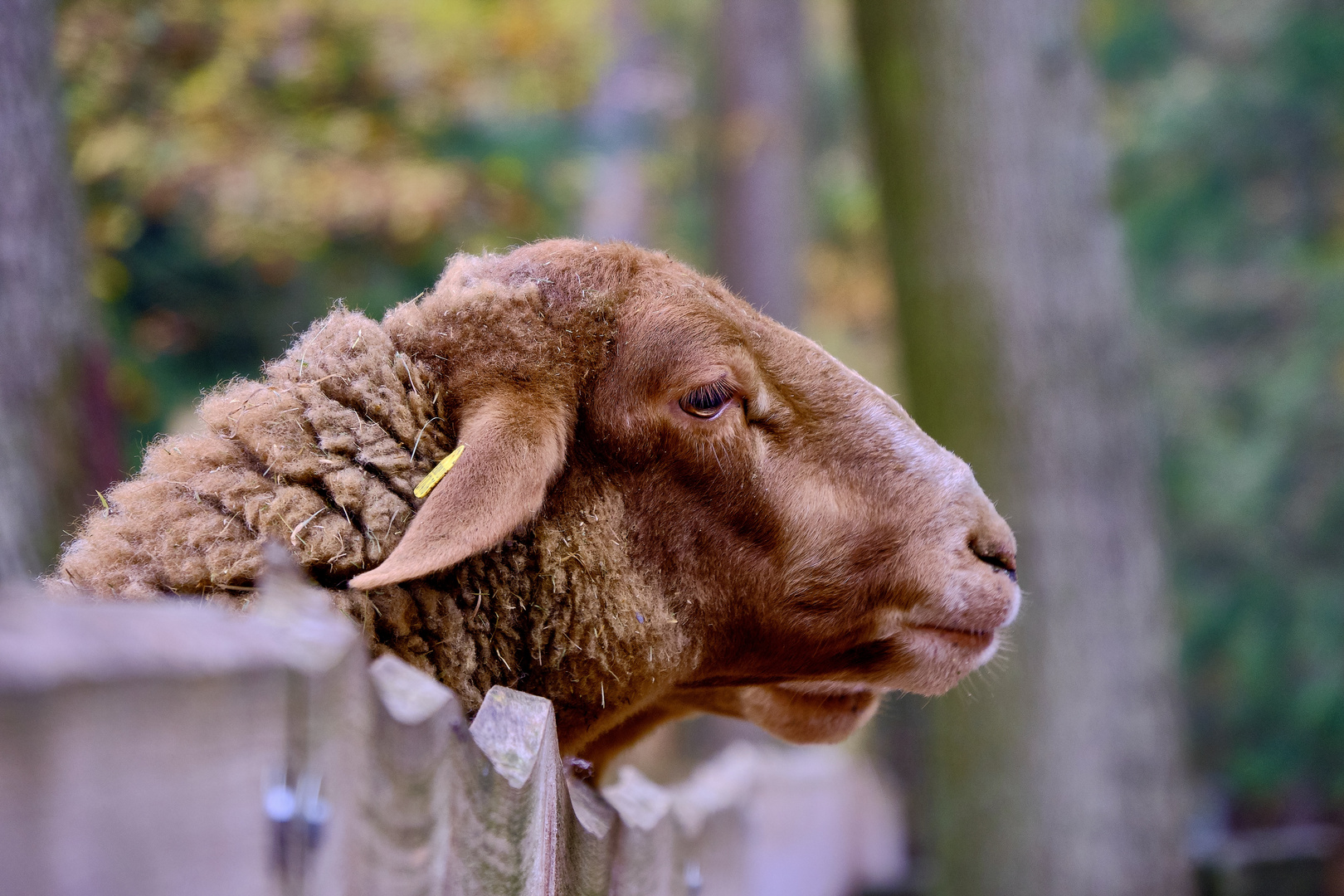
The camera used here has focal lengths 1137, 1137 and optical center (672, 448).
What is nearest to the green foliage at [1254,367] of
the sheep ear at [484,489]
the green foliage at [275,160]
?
the green foliage at [275,160]

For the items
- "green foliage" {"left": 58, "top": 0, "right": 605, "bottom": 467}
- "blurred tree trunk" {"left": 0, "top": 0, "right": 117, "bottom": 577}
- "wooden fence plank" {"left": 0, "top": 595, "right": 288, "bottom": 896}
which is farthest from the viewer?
"green foliage" {"left": 58, "top": 0, "right": 605, "bottom": 467}

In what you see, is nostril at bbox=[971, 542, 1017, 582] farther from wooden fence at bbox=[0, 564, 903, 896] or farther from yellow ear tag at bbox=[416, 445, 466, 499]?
wooden fence at bbox=[0, 564, 903, 896]

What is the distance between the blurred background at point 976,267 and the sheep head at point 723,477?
0.65 metres

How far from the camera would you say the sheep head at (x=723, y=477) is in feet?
9.08

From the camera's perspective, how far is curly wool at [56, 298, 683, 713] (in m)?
2.28

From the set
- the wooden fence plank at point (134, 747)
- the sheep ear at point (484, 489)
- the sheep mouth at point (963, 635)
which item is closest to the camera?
the wooden fence plank at point (134, 747)

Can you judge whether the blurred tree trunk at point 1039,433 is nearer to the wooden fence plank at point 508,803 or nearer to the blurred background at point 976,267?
the blurred background at point 976,267

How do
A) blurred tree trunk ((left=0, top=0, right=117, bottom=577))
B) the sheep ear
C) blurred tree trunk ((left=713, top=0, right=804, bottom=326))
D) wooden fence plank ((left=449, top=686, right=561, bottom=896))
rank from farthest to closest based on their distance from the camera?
blurred tree trunk ((left=713, top=0, right=804, bottom=326)), blurred tree trunk ((left=0, top=0, right=117, bottom=577)), the sheep ear, wooden fence plank ((left=449, top=686, right=561, bottom=896))

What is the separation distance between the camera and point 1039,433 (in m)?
6.49

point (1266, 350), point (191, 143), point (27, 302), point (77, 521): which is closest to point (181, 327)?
point (191, 143)

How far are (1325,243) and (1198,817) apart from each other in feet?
23.9

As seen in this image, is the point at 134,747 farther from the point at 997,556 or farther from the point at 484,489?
the point at 997,556

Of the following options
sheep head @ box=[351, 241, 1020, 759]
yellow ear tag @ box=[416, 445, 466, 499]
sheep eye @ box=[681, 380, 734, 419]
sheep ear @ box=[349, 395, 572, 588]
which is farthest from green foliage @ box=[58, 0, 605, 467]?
yellow ear tag @ box=[416, 445, 466, 499]

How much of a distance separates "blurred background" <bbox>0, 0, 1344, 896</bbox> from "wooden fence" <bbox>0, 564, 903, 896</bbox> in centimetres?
205
